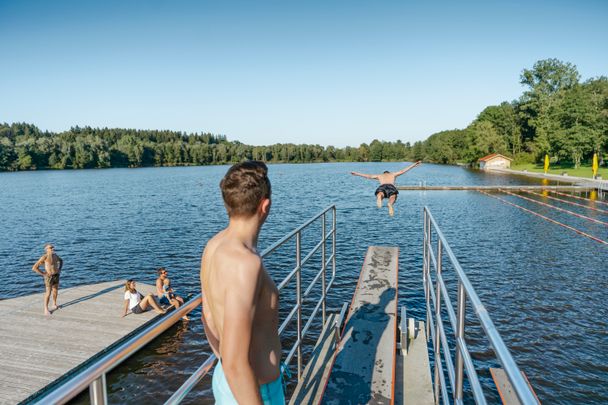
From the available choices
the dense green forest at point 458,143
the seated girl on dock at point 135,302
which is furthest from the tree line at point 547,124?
the seated girl on dock at point 135,302

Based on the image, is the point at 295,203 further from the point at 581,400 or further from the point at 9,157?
the point at 9,157

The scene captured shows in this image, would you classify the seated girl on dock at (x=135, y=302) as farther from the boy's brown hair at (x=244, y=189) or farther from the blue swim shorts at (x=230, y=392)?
the boy's brown hair at (x=244, y=189)

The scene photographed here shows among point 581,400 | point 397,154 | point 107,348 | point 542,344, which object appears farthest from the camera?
point 397,154

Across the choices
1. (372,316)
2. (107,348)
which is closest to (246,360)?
(372,316)

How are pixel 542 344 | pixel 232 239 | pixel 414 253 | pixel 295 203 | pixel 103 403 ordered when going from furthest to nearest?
pixel 295 203 < pixel 414 253 < pixel 542 344 < pixel 232 239 < pixel 103 403

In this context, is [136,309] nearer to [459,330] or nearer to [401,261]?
[459,330]

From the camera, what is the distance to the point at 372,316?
6680 mm

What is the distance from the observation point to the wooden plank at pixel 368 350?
4.69 metres

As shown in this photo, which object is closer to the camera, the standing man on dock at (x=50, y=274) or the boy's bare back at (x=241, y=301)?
the boy's bare back at (x=241, y=301)

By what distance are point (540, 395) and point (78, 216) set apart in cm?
3806

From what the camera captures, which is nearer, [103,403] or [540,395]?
[103,403]

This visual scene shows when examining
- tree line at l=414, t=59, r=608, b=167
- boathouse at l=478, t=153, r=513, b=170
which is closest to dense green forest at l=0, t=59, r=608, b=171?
tree line at l=414, t=59, r=608, b=167

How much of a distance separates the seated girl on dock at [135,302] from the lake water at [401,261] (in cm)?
105

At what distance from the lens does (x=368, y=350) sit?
564cm
